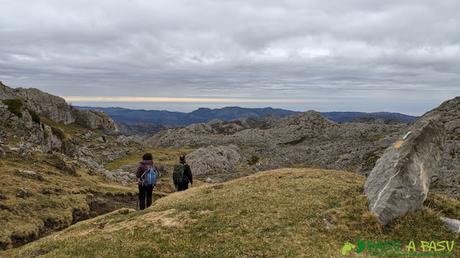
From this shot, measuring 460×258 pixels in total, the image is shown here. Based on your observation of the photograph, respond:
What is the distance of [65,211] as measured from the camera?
40.6m

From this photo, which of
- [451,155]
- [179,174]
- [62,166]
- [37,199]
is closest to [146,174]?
[179,174]

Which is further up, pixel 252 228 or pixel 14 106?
pixel 14 106

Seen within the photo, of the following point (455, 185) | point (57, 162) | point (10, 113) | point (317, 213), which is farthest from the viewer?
point (10, 113)

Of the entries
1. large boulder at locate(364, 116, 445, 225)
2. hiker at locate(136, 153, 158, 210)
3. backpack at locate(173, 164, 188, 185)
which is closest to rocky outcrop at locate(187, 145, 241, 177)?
backpack at locate(173, 164, 188, 185)

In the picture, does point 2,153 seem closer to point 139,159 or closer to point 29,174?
point 29,174

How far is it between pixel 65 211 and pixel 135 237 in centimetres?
2086

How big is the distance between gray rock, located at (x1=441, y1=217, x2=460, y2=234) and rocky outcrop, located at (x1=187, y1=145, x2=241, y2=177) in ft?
322

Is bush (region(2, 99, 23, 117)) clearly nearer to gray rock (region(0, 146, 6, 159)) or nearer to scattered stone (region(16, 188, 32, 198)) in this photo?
gray rock (region(0, 146, 6, 159))

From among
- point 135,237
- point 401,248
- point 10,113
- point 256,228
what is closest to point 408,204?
point 401,248

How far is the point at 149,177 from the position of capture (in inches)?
1321

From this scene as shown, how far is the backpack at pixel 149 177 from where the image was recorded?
3347 centimetres

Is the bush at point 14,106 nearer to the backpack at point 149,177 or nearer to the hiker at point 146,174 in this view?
the hiker at point 146,174

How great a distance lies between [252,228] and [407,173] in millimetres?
9118

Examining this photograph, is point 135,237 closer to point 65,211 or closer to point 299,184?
point 299,184
